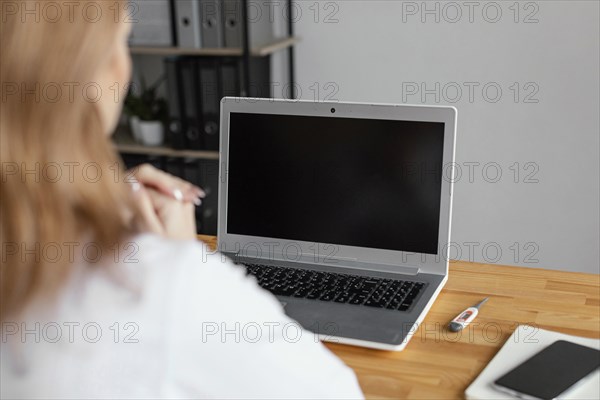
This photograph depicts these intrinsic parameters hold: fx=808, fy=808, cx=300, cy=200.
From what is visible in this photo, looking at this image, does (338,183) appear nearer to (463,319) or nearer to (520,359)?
(463,319)

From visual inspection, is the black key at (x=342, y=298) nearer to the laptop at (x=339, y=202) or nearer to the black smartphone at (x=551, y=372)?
the laptop at (x=339, y=202)

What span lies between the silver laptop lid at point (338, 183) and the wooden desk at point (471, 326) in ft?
0.32

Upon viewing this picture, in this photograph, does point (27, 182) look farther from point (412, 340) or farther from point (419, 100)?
point (419, 100)

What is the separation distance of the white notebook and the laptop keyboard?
192 mm

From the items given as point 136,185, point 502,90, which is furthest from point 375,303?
point 502,90

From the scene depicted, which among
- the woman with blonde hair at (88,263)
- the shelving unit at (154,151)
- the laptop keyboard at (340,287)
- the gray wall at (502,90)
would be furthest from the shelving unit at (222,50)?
the woman with blonde hair at (88,263)

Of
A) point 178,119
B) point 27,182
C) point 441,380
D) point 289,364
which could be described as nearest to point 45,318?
point 27,182

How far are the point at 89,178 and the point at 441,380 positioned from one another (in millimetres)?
637

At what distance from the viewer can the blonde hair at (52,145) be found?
66 cm

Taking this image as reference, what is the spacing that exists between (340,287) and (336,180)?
8.0 inches

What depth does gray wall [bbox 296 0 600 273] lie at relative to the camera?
264 cm

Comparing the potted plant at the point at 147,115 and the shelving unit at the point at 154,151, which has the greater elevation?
the potted plant at the point at 147,115

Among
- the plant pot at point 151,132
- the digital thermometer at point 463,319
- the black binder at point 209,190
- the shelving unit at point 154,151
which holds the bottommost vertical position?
the black binder at point 209,190

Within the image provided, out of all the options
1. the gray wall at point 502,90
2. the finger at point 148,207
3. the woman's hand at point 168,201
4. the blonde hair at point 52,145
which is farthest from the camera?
the gray wall at point 502,90
